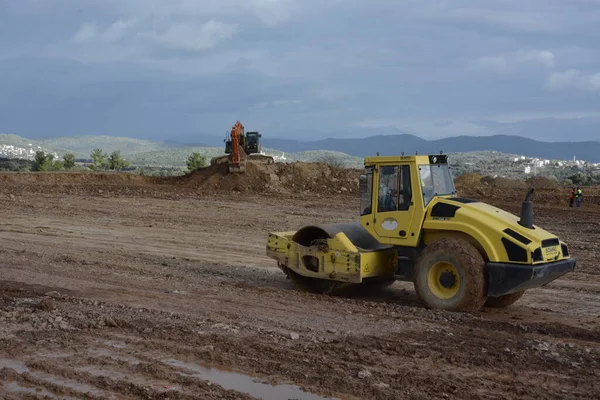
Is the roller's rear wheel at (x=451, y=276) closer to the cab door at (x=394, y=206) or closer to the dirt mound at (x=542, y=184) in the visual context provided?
A: the cab door at (x=394, y=206)

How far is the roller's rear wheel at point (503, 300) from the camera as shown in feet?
37.6

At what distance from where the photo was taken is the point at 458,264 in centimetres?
1049

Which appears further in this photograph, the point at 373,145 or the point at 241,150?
the point at 373,145

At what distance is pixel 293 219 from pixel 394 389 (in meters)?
17.2

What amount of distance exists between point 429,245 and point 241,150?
25487 millimetres

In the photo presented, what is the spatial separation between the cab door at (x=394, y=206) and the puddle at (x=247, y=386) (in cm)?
421

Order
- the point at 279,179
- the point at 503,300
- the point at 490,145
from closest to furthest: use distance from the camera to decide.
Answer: the point at 503,300 → the point at 279,179 → the point at 490,145

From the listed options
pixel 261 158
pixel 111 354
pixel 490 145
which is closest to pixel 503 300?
pixel 111 354

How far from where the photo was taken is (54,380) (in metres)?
7.61

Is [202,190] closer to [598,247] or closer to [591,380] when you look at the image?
[598,247]

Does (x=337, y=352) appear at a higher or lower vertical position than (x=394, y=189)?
lower

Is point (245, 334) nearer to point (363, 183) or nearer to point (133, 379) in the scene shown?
point (133, 379)

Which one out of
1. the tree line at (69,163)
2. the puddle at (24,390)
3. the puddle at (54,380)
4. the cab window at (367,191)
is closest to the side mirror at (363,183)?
the cab window at (367,191)

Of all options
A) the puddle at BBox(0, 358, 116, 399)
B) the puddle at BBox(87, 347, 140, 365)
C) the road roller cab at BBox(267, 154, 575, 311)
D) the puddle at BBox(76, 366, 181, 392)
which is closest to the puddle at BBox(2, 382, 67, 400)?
the puddle at BBox(0, 358, 116, 399)
